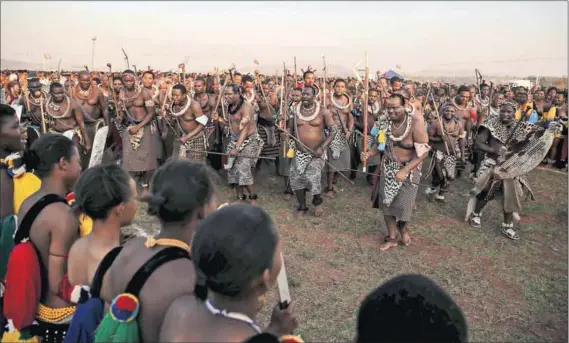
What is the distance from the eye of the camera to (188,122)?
7.64 m

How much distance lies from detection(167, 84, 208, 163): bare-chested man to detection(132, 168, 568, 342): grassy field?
3.39 ft

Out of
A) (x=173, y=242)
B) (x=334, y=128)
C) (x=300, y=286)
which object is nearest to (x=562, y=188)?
(x=334, y=128)

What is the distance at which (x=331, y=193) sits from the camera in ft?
26.2

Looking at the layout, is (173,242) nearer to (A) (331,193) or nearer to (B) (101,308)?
(B) (101,308)

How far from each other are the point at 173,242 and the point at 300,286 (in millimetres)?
3193

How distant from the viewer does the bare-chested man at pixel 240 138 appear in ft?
23.2

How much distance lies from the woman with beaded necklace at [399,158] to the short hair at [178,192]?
3.90 meters

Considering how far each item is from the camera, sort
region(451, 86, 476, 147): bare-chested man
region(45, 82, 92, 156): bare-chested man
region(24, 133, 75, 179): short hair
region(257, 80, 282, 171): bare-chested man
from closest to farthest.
Result: region(24, 133, 75, 179): short hair
region(45, 82, 92, 156): bare-chested man
region(451, 86, 476, 147): bare-chested man
region(257, 80, 282, 171): bare-chested man

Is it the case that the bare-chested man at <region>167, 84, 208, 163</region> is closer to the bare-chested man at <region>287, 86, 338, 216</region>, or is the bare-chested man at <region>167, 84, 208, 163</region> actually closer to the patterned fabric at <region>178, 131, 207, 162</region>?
the patterned fabric at <region>178, 131, 207, 162</region>

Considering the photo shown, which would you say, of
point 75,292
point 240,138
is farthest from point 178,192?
point 240,138

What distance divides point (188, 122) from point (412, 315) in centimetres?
688

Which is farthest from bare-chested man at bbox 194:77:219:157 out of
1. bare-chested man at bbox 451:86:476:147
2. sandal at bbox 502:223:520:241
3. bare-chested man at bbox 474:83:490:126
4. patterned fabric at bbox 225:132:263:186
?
bare-chested man at bbox 474:83:490:126

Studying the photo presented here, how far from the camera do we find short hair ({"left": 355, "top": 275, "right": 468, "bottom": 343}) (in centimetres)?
114

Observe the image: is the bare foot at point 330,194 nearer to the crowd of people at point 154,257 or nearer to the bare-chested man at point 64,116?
the crowd of people at point 154,257
